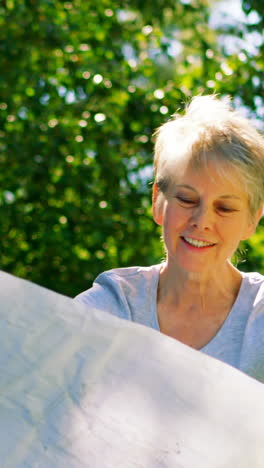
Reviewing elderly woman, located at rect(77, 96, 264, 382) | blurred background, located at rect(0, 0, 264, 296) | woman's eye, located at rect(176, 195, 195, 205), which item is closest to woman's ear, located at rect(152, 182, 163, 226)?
elderly woman, located at rect(77, 96, 264, 382)

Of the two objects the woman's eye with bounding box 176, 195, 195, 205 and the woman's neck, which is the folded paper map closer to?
the woman's eye with bounding box 176, 195, 195, 205

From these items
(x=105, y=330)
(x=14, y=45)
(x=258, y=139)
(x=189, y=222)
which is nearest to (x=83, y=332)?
(x=105, y=330)

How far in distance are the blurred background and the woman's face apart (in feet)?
6.73

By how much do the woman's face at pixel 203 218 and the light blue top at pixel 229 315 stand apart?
5.1 inches

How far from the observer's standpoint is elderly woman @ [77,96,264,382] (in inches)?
80.7

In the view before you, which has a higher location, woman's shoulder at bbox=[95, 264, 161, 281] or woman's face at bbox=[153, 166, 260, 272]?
woman's face at bbox=[153, 166, 260, 272]

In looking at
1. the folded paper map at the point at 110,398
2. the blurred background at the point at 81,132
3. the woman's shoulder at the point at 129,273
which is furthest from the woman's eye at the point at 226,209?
the blurred background at the point at 81,132

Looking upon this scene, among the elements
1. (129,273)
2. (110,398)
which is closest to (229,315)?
(129,273)

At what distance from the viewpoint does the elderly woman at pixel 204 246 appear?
2051 millimetres

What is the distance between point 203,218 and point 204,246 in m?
0.09

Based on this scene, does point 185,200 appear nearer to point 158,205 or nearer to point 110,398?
point 158,205

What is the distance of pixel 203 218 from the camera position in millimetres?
2072

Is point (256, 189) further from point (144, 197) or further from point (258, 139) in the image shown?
point (144, 197)

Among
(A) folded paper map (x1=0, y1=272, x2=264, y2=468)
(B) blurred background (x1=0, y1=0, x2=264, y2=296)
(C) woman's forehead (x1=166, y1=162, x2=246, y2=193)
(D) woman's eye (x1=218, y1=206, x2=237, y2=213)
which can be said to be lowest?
(B) blurred background (x1=0, y1=0, x2=264, y2=296)
